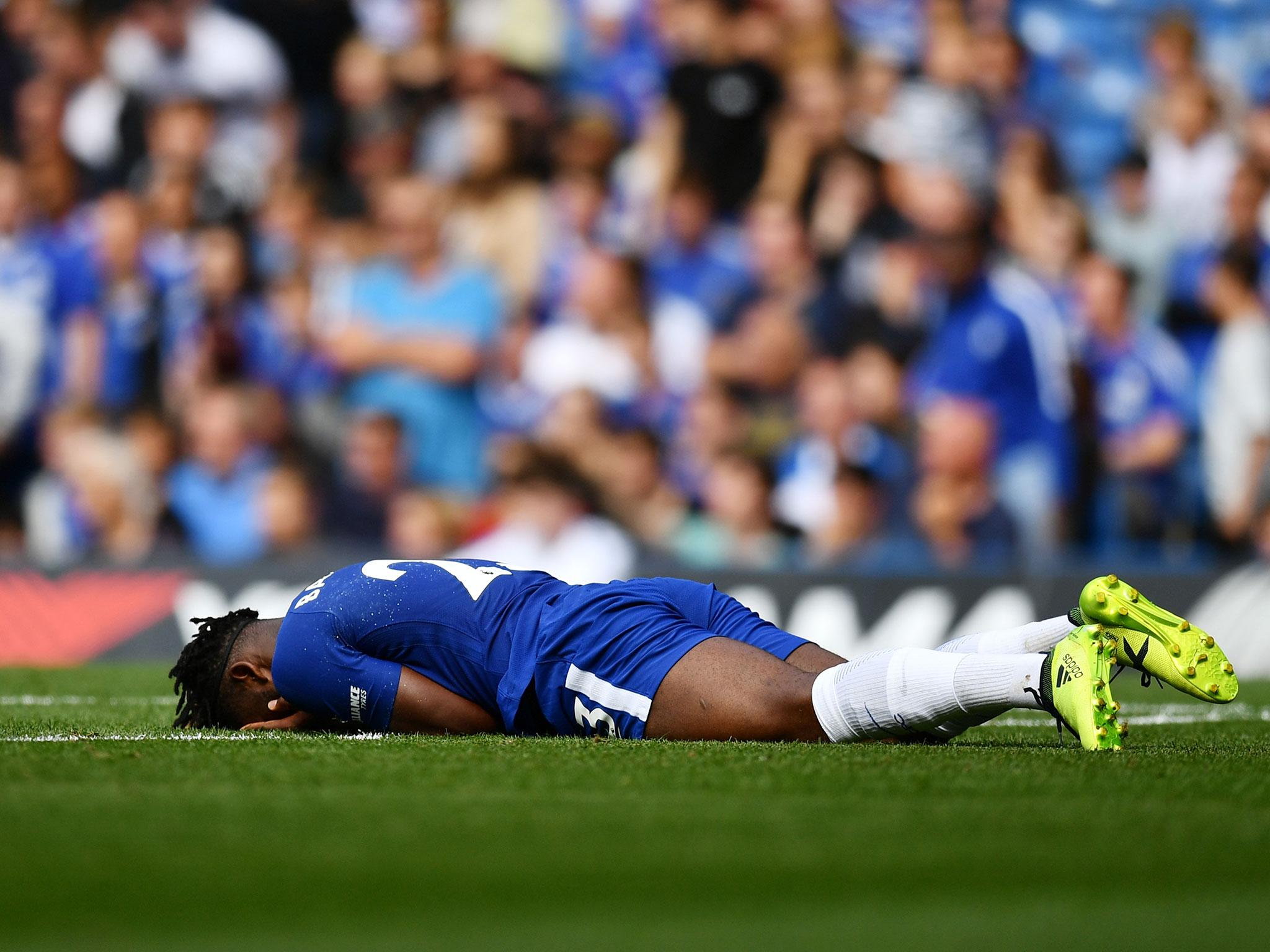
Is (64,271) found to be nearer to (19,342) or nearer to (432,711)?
(19,342)

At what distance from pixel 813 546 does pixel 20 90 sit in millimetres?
6907

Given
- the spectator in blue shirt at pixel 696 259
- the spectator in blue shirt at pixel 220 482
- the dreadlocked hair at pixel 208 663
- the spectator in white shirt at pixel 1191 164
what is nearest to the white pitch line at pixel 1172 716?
the dreadlocked hair at pixel 208 663

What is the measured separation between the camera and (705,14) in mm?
11180

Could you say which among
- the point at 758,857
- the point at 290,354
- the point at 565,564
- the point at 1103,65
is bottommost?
the point at 565,564

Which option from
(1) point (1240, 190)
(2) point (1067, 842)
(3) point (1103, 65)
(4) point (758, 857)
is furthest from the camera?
(3) point (1103, 65)

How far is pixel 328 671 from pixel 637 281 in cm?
643

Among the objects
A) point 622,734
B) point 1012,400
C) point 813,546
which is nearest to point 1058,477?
point 1012,400

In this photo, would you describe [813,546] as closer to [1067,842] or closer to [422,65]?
[422,65]

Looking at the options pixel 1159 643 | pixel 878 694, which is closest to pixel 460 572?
pixel 878 694

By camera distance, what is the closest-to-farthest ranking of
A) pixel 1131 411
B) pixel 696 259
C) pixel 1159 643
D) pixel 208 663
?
pixel 1159 643, pixel 208 663, pixel 1131 411, pixel 696 259

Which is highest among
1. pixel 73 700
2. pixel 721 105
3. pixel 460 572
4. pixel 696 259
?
pixel 721 105

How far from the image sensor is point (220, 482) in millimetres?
10414

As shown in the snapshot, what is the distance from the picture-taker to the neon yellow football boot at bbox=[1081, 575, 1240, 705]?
3.85 meters

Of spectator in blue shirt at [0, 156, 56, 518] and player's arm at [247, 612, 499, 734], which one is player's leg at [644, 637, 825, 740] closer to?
player's arm at [247, 612, 499, 734]
